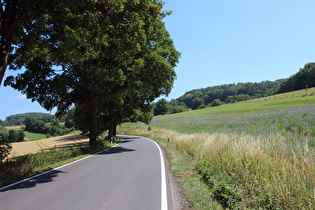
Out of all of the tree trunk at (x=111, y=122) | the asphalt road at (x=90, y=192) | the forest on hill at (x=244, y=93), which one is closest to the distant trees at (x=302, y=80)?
the forest on hill at (x=244, y=93)

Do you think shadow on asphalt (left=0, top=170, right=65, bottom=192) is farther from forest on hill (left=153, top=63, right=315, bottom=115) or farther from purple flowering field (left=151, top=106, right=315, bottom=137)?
forest on hill (left=153, top=63, right=315, bottom=115)

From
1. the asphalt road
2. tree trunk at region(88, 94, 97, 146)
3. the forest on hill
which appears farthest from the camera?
the forest on hill

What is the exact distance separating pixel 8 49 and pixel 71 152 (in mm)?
7883

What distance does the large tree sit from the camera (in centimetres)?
796

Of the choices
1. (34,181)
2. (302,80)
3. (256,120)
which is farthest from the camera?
(302,80)

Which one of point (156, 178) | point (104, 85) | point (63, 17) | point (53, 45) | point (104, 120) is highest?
point (63, 17)

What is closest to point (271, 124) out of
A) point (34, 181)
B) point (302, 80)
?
point (34, 181)

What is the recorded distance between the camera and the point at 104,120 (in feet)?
106

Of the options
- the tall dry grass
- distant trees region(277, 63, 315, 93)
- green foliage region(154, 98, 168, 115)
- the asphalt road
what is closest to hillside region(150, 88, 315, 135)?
the tall dry grass

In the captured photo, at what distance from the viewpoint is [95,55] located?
470 inches

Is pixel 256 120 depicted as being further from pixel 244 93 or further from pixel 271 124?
pixel 244 93

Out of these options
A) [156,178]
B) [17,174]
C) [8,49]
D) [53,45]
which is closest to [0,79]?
[8,49]

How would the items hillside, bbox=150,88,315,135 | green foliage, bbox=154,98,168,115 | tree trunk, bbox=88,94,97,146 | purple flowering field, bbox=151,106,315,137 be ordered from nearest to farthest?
purple flowering field, bbox=151,106,315,137 < tree trunk, bbox=88,94,97,146 < hillside, bbox=150,88,315,135 < green foliage, bbox=154,98,168,115

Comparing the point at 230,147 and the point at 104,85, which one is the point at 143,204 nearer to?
the point at 230,147
